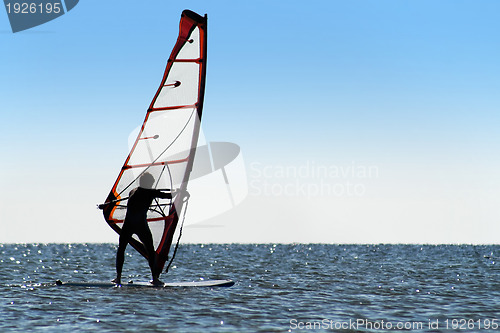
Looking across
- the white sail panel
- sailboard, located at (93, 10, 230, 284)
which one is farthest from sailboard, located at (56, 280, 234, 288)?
the white sail panel

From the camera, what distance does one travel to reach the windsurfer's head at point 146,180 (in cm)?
1073

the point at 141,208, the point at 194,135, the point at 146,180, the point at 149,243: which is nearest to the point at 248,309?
the point at 149,243

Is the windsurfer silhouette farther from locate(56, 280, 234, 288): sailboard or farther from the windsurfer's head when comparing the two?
locate(56, 280, 234, 288): sailboard

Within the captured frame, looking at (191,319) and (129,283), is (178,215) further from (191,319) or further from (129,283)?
(191,319)

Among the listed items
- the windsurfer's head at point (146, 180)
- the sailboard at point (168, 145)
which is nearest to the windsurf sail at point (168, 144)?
the sailboard at point (168, 145)

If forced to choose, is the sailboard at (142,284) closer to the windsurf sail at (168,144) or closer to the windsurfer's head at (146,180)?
the windsurf sail at (168,144)

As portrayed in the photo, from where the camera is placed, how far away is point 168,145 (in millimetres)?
11438

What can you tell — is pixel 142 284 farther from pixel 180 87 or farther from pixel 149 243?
pixel 180 87

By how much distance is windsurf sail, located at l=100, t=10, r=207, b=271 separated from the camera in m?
11.3

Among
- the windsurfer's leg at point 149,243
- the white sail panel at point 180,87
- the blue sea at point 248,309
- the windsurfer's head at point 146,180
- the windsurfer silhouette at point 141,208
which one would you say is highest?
the white sail panel at point 180,87

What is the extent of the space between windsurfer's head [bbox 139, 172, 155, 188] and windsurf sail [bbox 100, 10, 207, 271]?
411 millimetres

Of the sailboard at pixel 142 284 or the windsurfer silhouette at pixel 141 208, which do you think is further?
the sailboard at pixel 142 284

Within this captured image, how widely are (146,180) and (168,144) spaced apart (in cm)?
102

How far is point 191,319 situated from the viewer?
8.27 m
